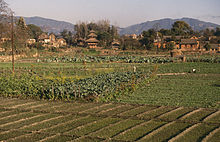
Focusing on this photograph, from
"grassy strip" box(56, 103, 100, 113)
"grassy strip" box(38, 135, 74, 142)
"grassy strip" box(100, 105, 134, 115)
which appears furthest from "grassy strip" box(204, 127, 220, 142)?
"grassy strip" box(56, 103, 100, 113)

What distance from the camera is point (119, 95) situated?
13148mm

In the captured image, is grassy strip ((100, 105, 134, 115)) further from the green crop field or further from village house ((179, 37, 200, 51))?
village house ((179, 37, 200, 51))

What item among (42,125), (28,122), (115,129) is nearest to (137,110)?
(115,129)

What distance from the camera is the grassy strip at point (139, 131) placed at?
768 cm

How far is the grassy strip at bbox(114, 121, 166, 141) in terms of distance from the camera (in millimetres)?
7684

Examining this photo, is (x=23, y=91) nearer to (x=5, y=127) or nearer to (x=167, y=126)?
(x=5, y=127)

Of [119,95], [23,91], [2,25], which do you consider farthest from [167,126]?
[2,25]

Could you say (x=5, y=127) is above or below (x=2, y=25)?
below

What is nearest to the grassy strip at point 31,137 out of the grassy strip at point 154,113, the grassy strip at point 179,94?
the grassy strip at point 154,113

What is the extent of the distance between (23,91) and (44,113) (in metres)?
3.25

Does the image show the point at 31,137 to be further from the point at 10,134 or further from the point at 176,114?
the point at 176,114

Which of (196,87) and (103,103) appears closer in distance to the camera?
(103,103)

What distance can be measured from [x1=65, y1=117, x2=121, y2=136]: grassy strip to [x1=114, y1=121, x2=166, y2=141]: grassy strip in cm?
97

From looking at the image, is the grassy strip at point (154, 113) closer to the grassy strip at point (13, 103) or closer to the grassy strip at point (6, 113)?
the grassy strip at point (6, 113)
